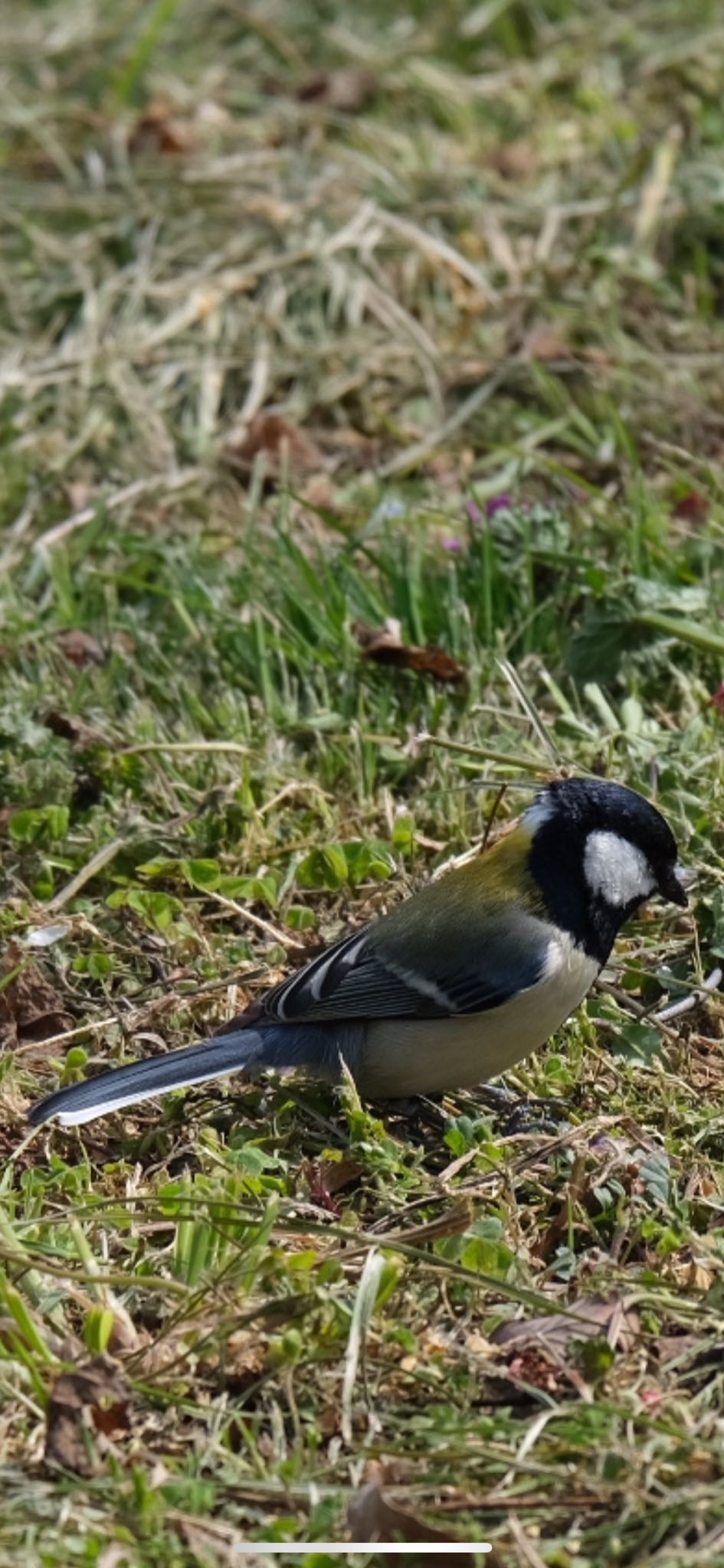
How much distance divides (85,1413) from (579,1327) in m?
0.69

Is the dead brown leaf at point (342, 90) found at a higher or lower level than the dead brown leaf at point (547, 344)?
higher

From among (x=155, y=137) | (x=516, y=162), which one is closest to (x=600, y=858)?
(x=516, y=162)

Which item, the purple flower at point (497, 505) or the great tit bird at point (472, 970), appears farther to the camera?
the purple flower at point (497, 505)

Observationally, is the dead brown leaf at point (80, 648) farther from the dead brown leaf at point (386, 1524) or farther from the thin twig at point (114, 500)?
the dead brown leaf at point (386, 1524)

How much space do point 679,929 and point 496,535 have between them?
1.22 m

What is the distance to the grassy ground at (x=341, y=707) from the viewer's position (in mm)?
2744

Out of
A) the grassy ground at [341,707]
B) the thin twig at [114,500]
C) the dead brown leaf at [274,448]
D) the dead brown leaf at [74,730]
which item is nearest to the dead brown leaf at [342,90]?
the grassy ground at [341,707]

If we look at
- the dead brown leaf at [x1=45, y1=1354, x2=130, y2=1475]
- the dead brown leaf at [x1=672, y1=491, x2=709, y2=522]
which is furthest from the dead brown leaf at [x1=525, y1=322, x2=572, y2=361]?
the dead brown leaf at [x1=45, y1=1354, x2=130, y2=1475]

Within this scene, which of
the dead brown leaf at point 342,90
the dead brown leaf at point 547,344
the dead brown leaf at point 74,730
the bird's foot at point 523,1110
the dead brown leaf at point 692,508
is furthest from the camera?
the dead brown leaf at point 342,90

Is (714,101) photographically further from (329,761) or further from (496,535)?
(329,761)

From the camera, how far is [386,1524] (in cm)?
253

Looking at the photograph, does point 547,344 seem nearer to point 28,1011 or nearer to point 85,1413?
point 28,1011

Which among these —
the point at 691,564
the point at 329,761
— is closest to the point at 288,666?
the point at 329,761

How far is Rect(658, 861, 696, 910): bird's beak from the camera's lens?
3586 millimetres
